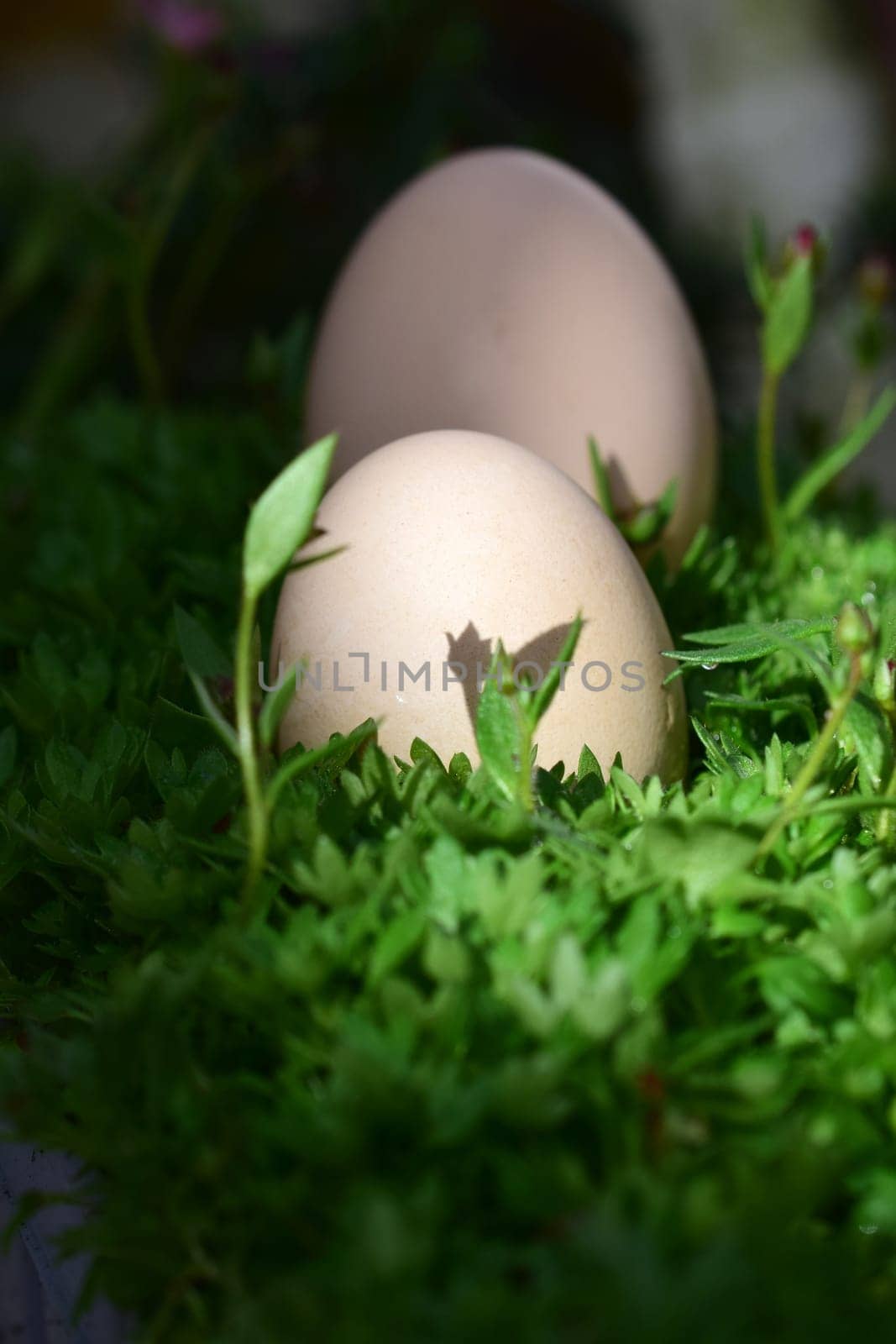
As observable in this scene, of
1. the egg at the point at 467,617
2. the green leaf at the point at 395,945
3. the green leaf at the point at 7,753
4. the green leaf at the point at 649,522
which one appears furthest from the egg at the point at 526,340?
the green leaf at the point at 395,945

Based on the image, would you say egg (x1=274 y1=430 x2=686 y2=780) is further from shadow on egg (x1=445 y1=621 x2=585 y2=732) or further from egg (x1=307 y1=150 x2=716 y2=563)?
egg (x1=307 y1=150 x2=716 y2=563)

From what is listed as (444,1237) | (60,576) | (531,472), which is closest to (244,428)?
(60,576)

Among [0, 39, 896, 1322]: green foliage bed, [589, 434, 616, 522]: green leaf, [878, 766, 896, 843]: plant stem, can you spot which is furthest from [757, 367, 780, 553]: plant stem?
[878, 766, 896, 843]: plant stem

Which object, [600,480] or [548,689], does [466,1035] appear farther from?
[600,480]

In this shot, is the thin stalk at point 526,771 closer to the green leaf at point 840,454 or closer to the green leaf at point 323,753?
the green leaf at point 323,753

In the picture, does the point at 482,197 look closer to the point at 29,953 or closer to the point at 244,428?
the point at 244,428

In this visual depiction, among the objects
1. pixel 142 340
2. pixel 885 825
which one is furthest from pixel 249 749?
pixel 142 340
